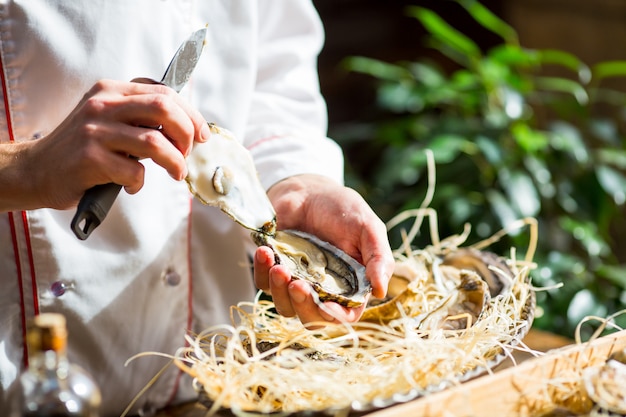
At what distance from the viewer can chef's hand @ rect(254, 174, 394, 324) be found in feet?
2.53

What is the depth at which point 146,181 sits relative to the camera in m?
0.96

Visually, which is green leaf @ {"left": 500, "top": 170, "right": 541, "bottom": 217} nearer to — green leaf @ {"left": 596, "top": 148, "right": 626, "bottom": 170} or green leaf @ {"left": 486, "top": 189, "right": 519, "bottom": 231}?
green leaf @ {"left": 486, "top": 189, "right": 519, "bottom": 231}

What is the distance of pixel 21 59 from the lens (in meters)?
0.86

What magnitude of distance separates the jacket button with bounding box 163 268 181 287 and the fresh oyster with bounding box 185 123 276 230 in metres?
0.17

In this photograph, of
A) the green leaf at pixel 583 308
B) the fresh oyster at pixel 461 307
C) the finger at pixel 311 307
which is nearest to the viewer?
the finger at pixel 311 307

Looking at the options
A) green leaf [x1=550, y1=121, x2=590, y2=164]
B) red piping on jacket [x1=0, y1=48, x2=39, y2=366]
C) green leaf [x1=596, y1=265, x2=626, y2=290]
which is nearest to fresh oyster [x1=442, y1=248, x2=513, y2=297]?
red piping on jacket [x1=0, y1=48, x2=39, y2=366]

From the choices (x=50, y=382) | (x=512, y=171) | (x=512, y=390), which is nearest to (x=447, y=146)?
(x=512, y=171)

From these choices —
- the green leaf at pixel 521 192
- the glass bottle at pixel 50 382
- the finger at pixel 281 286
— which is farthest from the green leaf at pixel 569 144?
the glass bottle at pixel 50 382

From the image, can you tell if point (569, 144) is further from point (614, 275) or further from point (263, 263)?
point (263, 263)

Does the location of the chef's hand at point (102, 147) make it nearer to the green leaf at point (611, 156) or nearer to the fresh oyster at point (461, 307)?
the fresh oyster at point (461, 307)

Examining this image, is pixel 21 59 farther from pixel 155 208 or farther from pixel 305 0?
pixel 305 0

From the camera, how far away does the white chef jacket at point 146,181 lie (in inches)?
34.2

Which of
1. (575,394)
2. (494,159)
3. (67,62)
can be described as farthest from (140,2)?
(494,159)

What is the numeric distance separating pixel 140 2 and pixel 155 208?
270 mm
